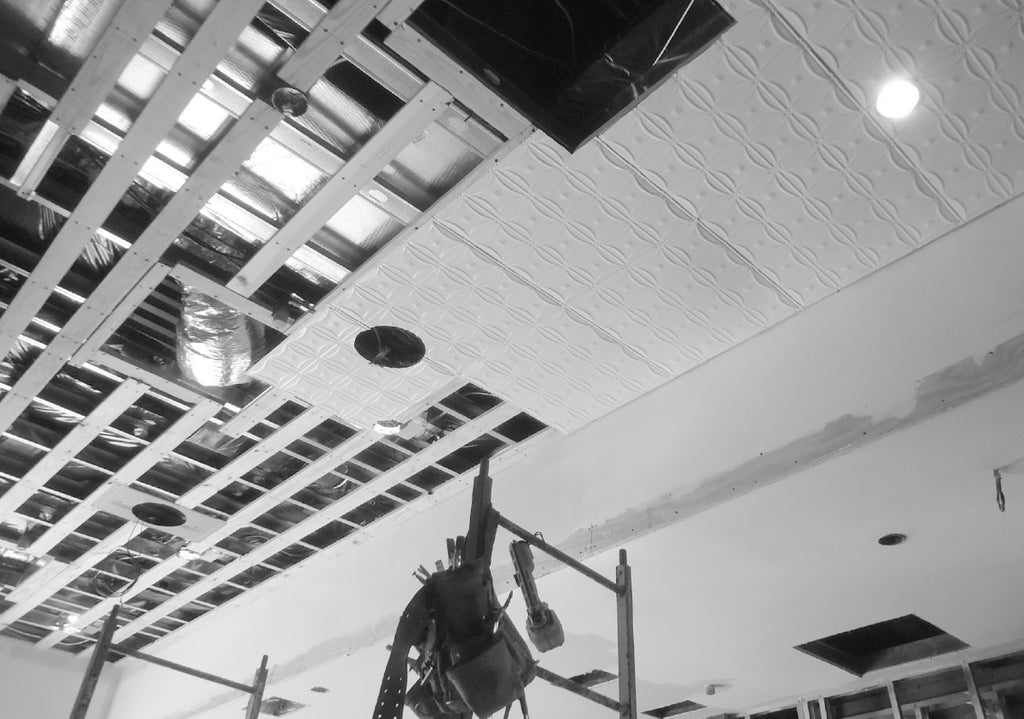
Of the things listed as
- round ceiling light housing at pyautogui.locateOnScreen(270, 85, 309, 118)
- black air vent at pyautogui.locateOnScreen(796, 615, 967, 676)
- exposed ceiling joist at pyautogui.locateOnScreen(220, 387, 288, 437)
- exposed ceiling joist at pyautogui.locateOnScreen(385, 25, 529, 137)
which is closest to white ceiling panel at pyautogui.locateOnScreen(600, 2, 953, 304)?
exposed ceiling joist at pyautogui.locateOnScreen(385, 25, 529, 137)

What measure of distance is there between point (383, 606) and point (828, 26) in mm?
4007

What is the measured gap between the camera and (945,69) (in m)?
2.45

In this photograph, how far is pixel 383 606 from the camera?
4992 mm

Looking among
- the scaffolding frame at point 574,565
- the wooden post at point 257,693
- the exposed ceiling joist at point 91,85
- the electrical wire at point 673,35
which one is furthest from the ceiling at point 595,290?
the wooden post at point 257,693

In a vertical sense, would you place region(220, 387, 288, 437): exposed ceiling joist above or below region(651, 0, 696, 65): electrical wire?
below

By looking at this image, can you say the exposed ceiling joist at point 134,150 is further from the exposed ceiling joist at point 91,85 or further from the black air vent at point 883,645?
the black air vent at point 883,645

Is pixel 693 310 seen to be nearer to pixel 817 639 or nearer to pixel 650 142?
pixel 650 142

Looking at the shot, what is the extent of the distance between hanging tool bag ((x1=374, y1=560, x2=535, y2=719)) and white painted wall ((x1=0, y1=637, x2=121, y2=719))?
7046mm

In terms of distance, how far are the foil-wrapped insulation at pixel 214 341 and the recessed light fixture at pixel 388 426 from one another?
70cm

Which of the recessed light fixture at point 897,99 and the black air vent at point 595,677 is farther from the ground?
the recessed light fixture at point 897,99

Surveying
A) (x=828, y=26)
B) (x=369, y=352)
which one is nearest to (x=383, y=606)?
(x=369, y=352)

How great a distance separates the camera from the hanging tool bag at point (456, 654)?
2129mm

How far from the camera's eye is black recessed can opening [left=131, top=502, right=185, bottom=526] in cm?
514

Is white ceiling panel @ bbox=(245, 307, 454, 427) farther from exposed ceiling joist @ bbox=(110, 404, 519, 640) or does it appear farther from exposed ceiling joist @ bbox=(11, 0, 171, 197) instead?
exposed ceiling joist @ bbox=(11, 0, 171, 197)
